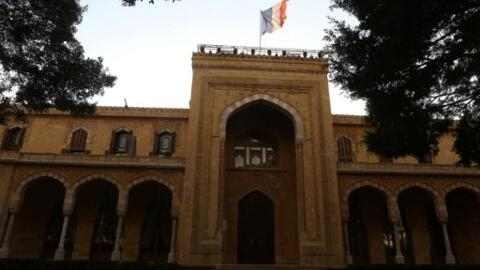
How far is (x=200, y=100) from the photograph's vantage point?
19297 millimetres

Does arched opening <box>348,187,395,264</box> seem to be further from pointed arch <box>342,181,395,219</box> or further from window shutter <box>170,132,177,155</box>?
window shutter <box>170,132,177,155</box>

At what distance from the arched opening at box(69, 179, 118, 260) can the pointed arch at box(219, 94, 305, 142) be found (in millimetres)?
6728

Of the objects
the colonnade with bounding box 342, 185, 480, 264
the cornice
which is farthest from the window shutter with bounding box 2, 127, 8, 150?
the colonnade with bounding box 342, 185, 480, 264

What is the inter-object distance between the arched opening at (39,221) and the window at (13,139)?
3506mm

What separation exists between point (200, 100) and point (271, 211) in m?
6.58

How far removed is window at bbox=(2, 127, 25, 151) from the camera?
70.1 ft

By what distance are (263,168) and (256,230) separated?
318cm

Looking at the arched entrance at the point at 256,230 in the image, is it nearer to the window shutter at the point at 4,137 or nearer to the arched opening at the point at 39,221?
the arched opening at the point at 39,221

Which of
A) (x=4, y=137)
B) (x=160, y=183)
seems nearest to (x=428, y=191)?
(x=160, y=183)

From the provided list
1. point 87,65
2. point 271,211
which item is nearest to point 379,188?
point 271,211

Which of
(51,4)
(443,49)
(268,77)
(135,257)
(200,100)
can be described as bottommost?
(135,257)

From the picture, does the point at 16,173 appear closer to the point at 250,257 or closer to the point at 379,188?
the point at 250,257

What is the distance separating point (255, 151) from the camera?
20.9 metres

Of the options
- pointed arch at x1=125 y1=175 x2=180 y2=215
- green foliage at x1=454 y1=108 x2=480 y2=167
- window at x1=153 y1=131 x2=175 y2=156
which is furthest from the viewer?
window at x1=153 y1=131 x2=175 y2=156
